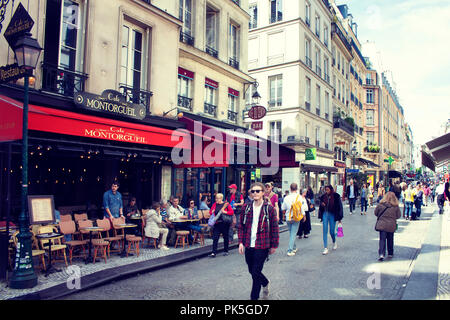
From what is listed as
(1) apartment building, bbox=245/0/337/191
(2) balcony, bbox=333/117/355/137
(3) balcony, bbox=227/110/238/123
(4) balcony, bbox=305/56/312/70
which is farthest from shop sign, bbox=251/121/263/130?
(2) balcony, bbox=333/117/355/137

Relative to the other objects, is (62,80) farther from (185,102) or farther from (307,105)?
(307,105)

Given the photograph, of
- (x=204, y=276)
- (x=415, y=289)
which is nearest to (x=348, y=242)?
(x=415, y=289)

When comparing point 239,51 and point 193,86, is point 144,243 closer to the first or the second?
point 193,86

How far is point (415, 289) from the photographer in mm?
5387

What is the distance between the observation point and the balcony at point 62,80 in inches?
339

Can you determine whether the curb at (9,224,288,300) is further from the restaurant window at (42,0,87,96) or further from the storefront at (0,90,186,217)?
the restaurant window at (42,0,87,96)

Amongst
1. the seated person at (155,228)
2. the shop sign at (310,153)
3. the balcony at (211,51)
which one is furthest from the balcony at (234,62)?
the seated person at (155,228)

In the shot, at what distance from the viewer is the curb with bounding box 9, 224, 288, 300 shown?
5.17 metres

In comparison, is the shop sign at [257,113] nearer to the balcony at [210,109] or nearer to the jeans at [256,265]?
the balcony at [210,109]

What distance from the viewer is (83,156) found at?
Answer: 9359mm

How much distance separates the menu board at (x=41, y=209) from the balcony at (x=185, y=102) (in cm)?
697

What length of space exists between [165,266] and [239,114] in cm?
1071

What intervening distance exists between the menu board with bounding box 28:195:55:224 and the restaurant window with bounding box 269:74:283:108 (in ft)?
67.9

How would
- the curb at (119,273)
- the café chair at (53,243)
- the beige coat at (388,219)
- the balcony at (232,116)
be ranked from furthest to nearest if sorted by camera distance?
the balcony at (232,116)
the beige coat at (388,219)
the café chair at (53,243)
the curb at (119,273)
